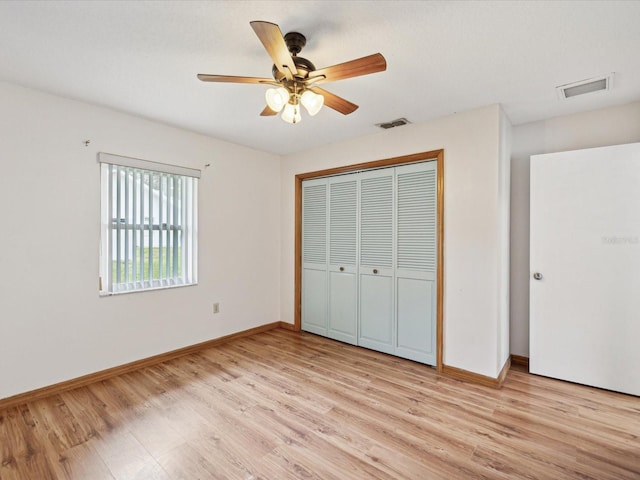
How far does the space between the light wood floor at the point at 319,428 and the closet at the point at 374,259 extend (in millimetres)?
539

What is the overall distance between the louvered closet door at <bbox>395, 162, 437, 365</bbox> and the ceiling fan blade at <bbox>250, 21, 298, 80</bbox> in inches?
72.7

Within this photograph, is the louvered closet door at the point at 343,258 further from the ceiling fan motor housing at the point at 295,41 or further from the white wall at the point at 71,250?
the ceiling fan motor housing at the point at 295,41

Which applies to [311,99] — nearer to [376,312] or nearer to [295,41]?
[295,41]

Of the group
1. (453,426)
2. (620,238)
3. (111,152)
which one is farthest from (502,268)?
(111,152)

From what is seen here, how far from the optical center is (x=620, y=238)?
2.51 metres

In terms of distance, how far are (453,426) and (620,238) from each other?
6.70 feet

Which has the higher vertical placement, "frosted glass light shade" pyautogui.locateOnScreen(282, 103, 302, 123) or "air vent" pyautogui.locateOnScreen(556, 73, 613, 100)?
"air vent" pyautogui.locateOnScreen(556, 73, 613, 100)

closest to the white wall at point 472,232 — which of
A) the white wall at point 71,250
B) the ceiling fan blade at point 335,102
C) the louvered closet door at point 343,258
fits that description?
the louvered closet door at point 343,258

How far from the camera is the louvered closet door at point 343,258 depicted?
366 cm

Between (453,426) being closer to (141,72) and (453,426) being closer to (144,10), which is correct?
(144,10)

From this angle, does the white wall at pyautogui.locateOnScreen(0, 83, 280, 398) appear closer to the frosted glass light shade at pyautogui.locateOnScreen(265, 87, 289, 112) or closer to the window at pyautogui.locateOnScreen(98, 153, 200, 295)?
the window at pyautogui.locateOnScreen(98, 153, 200, 295)

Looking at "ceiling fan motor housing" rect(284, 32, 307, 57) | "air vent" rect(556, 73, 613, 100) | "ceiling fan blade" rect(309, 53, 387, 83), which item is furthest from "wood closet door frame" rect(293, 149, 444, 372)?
"ceiling fan motor housing" rect(284, 32, 307, 57)

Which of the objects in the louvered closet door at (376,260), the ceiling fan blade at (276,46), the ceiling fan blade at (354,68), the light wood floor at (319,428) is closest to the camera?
the ceiling fan blade at (276,46)

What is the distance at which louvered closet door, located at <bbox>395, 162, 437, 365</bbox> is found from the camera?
3037mm
